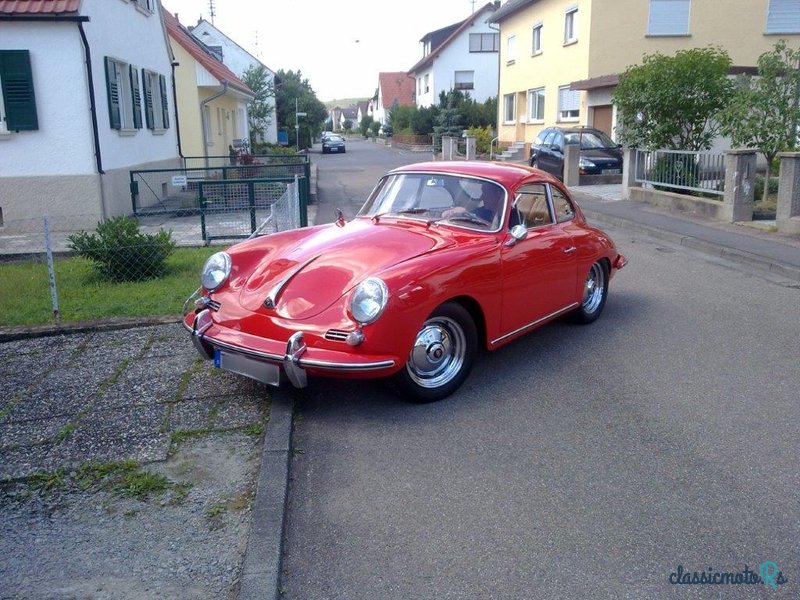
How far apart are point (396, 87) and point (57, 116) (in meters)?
77.5

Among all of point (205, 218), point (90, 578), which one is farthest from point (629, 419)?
point (205, 218)

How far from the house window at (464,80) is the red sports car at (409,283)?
50.4 meters

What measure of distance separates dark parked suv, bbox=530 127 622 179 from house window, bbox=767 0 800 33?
333 inches

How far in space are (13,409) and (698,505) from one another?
424 cm

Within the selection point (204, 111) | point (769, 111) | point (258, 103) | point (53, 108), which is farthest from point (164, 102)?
point (258, 103)

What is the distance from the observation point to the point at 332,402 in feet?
16.9

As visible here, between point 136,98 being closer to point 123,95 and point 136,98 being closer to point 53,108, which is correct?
point 123,95

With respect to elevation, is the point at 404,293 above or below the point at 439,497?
above

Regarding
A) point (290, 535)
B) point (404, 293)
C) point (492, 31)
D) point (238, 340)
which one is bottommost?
point (290, 535)

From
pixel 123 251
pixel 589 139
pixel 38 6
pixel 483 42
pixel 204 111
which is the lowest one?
pixel 123 251

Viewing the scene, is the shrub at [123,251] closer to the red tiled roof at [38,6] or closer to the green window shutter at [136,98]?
the red tiled roof at [38,6]

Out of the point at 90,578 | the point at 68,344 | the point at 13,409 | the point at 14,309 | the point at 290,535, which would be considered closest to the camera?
the point at 90,578

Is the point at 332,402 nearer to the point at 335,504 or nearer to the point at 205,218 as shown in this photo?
the point at 335,504

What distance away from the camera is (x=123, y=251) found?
29.5ft
